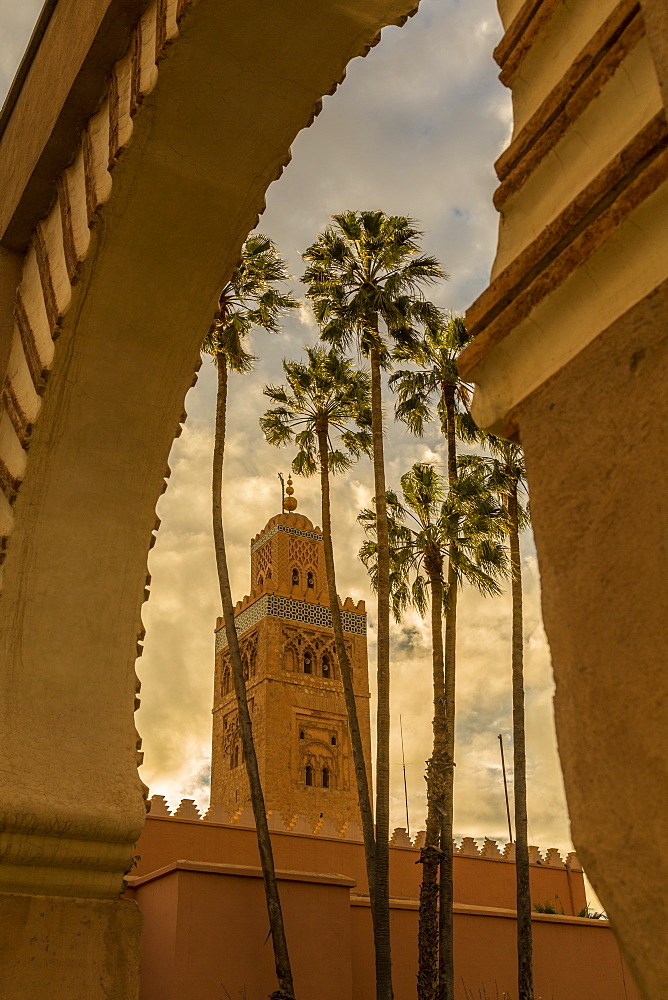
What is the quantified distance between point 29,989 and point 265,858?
28.9 ft

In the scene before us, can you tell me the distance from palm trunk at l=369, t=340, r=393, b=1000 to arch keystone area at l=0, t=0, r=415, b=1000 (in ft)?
30.2

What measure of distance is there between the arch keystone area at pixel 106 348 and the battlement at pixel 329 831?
12.8m

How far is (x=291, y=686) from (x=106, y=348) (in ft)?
95.4

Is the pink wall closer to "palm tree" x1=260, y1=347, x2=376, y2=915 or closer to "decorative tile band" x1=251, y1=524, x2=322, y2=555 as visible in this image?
"palm tree" x1=260, y1=347, x2=376, y2=915

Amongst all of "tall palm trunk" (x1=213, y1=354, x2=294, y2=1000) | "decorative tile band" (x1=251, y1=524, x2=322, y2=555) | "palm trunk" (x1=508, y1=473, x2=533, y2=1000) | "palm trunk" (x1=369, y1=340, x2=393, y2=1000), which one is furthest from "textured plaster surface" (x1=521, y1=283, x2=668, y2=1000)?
"decorative tile band" (x1=251, y1=524, x2=322, y2=555)

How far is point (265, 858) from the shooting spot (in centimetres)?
1112

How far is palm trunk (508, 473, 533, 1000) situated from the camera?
1197 cm

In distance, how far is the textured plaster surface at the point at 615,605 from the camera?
934mm

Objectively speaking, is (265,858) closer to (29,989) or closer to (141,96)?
(29,989)

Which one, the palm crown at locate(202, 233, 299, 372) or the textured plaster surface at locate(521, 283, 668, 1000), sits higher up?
→ the palm crown at locate(202, 233, 299, 372)

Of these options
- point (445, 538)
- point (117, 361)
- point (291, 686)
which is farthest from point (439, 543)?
point (291, 686)

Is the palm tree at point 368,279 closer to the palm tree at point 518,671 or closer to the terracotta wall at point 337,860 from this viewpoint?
the palm tree at point 518,671

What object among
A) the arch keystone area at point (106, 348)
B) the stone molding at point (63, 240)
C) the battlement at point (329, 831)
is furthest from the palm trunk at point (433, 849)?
the stone molding at point (63, 240)

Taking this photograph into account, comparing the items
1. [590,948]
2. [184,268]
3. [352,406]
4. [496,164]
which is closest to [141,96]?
[184,268]
